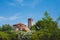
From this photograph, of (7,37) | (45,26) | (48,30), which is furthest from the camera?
(7,37)

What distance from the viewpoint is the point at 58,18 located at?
65.0 feet

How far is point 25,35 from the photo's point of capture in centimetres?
3409

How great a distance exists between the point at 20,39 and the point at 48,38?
14.0m

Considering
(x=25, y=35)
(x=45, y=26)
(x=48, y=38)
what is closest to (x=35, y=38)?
(x=45, y=26)

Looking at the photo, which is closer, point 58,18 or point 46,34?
point 58,18

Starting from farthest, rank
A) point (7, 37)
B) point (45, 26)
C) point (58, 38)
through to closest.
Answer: point (7, 37), point (45, 26), point (58, 38)

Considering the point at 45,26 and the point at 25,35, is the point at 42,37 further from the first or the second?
the point at 25,35

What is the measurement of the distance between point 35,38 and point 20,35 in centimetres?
1005

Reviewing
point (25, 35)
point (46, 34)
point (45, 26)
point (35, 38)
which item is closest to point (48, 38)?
point (46, 34)

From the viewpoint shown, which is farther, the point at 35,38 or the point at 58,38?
the point at 35,38

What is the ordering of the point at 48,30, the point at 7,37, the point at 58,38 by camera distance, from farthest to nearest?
the point at 7,37 → the point at 48,30 → the point at 58,38

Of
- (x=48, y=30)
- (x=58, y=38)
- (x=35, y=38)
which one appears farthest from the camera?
(x=35, y=38)

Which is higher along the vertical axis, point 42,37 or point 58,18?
point 58,18

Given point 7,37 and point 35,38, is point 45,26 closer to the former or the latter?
point 35,38
